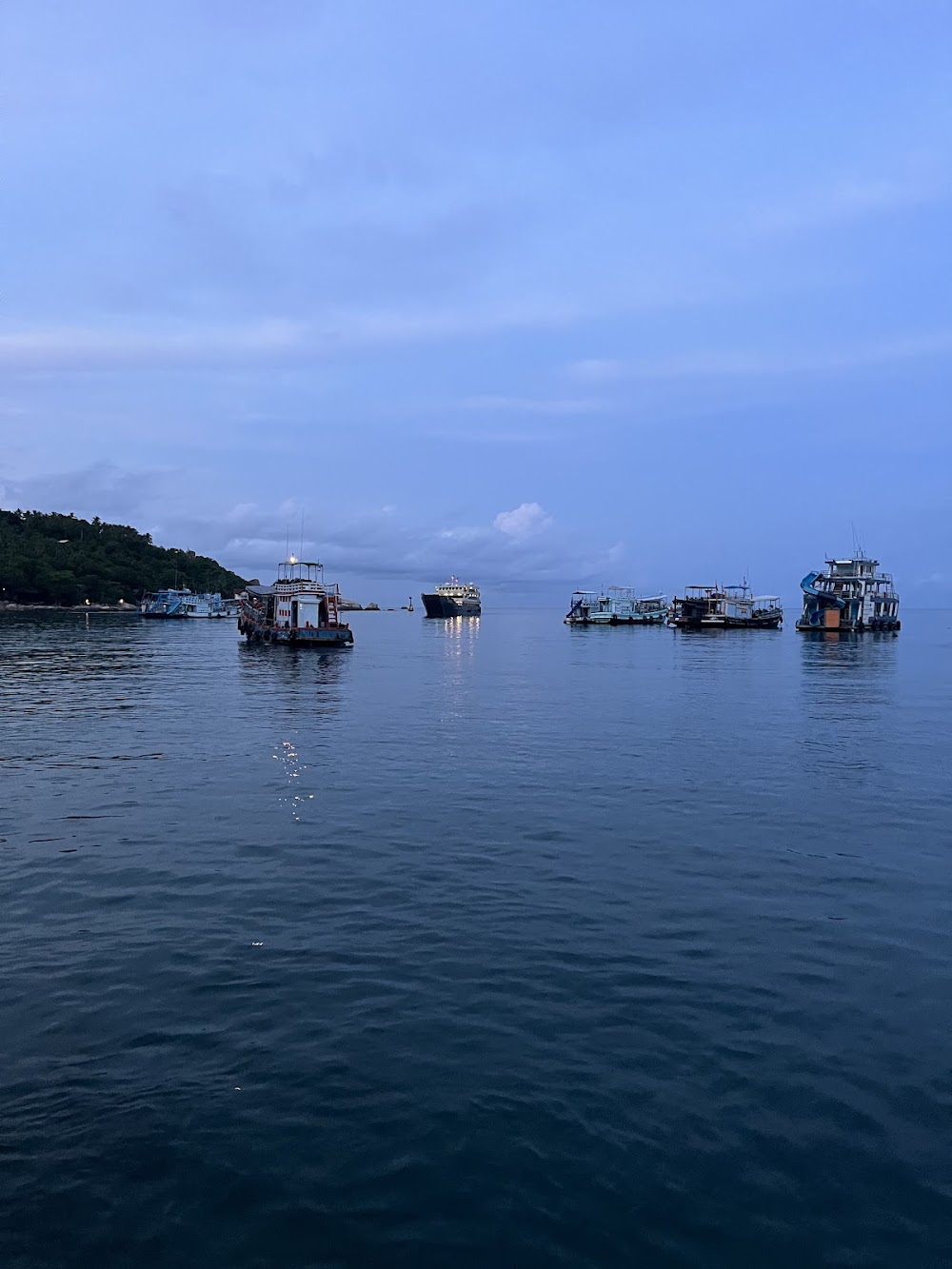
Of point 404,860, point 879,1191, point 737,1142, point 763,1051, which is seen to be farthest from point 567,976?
point 404,860

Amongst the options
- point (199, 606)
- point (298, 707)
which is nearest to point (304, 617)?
point (298, 707)

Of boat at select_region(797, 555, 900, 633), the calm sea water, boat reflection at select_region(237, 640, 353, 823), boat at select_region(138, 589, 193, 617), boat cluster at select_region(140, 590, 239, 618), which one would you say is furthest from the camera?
boat cluster at select_region(140, 590, 239, 618)

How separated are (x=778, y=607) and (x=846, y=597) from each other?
32515 millimetres

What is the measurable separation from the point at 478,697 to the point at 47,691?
81.5 feet

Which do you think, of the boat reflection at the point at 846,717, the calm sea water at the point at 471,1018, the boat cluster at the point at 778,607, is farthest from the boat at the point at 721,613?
the calm sea water at the point at 471,1018

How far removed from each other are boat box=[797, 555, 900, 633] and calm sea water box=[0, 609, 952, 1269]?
11491 centimetres

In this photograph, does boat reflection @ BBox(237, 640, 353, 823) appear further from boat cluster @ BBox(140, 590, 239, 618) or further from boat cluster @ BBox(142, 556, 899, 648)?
boat cluster @ BBox(140, 590, 239, 618)

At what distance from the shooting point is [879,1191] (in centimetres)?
794

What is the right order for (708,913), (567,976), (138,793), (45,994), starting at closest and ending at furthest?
(45,994) → (567,976) → (708,913) → (138,793)

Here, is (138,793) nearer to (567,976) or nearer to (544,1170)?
(567,976)

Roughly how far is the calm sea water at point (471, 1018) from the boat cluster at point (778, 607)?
11546 centimetres

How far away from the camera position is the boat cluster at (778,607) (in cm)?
13362

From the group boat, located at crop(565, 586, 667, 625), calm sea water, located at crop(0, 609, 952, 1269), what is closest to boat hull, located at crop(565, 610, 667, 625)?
boat, located at crop(565, 586, 667, 625)

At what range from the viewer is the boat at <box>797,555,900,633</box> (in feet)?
436
